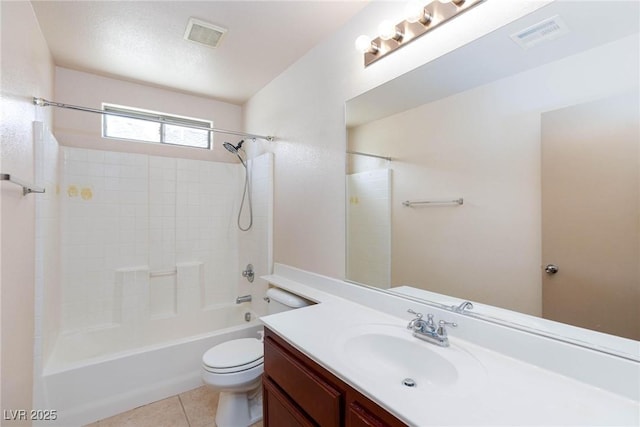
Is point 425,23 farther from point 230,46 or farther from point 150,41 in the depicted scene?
point 150,41

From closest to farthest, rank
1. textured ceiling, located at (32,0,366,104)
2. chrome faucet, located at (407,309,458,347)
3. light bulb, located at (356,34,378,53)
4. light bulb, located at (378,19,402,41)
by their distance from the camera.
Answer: chrome faucet, located at (407,309,458,347), light bulb, located at (378,19,402,41), light bulb, located at (356,34,378,53), textured ceiling, located at (32,0,366,104)

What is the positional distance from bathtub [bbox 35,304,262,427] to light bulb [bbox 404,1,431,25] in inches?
92.3

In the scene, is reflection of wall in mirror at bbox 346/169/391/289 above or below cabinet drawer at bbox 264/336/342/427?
above

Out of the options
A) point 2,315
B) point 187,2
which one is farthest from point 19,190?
point 187,2

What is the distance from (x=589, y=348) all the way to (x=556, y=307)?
147 mm

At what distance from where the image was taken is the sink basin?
34.9 inches

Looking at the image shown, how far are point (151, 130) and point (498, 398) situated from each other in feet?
10.9

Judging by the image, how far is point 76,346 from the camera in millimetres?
2289

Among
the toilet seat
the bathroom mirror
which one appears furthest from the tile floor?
the bathroom mirror

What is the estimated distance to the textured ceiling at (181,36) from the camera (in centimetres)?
165

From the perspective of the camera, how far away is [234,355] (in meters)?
1.83

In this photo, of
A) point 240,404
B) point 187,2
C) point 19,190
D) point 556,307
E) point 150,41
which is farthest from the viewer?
point 150,41

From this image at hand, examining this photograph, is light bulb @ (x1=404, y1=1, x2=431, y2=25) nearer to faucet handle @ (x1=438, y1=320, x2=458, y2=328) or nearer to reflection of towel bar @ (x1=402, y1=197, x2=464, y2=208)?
reflection of towel bar @ (x1=402, y1=197, x2=464, y2=208)

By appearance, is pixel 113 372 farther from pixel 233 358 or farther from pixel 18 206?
pixel 18 206
